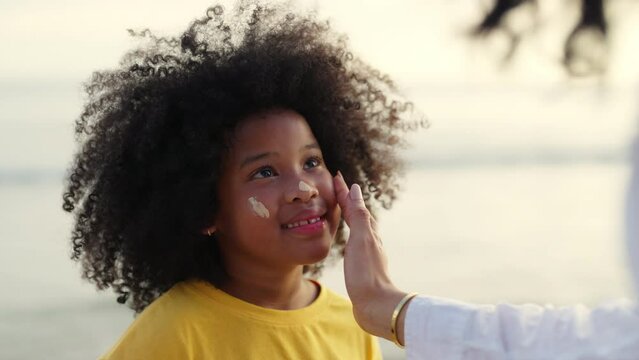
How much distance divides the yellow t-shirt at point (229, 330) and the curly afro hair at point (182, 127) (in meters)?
0.17

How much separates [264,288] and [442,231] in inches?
255

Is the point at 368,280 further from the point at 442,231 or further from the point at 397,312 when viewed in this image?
the point at 442,231

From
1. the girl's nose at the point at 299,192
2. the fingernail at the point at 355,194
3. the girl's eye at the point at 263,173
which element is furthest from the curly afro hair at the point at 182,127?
the fingernail at the point at 355,194

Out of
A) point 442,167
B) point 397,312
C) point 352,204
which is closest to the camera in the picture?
point 397,312

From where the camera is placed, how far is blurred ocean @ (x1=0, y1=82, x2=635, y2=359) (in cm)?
782

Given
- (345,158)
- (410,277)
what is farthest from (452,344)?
(410,277)

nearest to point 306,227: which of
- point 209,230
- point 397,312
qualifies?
point 209,230

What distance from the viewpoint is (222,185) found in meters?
3.60

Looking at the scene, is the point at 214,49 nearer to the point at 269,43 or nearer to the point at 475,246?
the point at 269,43

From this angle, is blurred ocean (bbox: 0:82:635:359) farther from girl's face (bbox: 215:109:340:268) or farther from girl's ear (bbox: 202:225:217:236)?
girl's ear (bbox: 202:225:217:236)

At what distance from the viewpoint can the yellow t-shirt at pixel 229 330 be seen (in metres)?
3.25

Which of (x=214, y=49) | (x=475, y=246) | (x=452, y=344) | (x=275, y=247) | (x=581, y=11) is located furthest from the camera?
(x=475, y=246)

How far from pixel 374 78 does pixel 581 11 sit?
2.20m

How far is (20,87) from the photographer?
18.5m
